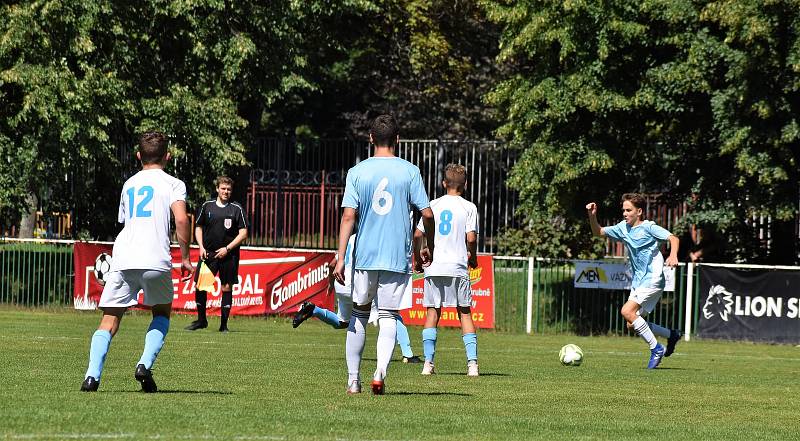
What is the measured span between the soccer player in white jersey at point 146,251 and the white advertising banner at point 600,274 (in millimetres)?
14973

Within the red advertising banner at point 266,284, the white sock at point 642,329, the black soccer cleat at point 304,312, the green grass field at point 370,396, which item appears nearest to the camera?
the green grass field at point 370,396

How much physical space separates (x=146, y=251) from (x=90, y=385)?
3.23 ft

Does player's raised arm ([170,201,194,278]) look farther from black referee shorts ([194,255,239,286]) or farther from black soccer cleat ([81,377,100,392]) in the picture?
black referee shorts ([194,255,239,286])

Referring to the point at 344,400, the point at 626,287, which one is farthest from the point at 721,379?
the point at 626,287

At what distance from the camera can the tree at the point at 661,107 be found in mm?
24125

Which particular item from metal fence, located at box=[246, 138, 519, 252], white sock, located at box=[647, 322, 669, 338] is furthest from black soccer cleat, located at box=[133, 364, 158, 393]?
metal fence, located at box=[246, 138, 519, 252]

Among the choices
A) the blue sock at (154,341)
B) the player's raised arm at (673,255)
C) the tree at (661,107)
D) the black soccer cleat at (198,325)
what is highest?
the tree at (661,107)

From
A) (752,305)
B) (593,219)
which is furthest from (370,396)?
(752,305)

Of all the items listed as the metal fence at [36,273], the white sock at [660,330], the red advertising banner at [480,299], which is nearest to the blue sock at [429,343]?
the white sock at [660,330]

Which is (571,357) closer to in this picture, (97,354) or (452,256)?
(452,256)

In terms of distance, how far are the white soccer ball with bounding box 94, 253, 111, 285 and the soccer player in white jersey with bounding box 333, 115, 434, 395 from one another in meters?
15.8

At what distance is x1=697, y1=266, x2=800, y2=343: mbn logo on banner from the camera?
2269 cm

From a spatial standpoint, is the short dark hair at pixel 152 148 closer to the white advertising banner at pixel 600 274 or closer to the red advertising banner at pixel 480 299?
the red advertising banner at pixel 480 299

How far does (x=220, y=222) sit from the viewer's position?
20.1 meters
